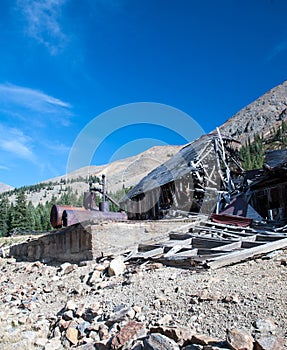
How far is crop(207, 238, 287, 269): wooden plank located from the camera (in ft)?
22.4

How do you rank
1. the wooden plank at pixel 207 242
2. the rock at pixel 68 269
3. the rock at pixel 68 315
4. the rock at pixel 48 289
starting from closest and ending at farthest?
1. the rock at pixel 68 315
2. the rock at pixel 48 289
3. the wooden plank at pixel 207 242
4. the rock at pixel 68 269

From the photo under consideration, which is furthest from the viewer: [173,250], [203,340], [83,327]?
[173,250]

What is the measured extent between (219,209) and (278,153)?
5.15 m

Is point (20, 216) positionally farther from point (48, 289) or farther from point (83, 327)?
point (83, 327)

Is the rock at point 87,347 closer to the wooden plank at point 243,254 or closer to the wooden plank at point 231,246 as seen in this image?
the wooden plank at point 243,254

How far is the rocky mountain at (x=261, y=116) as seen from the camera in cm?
14538

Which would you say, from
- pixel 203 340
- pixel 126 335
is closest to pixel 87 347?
pixel 126 335

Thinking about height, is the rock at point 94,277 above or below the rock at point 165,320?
above

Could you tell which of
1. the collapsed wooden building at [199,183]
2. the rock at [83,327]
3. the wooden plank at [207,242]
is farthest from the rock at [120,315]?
the collapsed wooden building at [199,183]

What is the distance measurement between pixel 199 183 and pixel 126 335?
15802 mm

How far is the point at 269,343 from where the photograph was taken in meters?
3.55

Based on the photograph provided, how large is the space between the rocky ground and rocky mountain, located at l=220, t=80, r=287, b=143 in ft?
443

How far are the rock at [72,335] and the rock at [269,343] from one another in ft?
9.83

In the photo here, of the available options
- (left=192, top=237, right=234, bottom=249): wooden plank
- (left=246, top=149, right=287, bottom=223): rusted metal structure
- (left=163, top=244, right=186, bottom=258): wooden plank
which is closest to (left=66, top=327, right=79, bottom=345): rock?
(left=163, top=244, right=186, bottom=258): wooden plank
